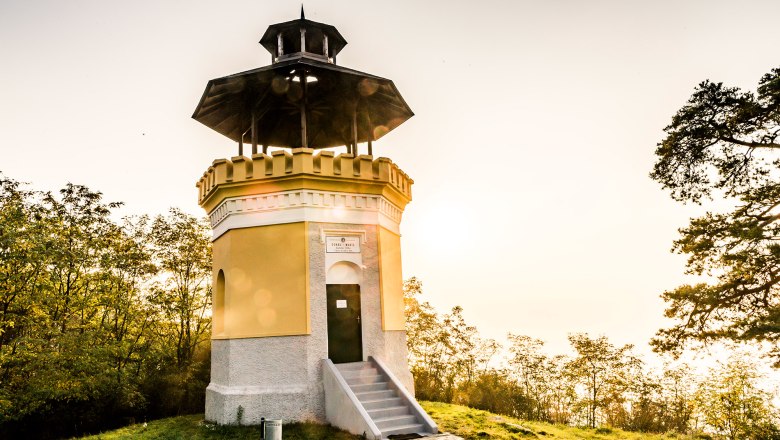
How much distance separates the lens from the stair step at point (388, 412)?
28.7ft

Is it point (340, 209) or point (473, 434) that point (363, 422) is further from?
point (340, 209)

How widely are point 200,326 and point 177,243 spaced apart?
3.16 metres

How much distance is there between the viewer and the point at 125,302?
49.6 ft

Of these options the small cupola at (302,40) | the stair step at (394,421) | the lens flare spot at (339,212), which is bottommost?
the stair step at (394,421)

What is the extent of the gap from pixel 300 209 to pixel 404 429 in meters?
4.86

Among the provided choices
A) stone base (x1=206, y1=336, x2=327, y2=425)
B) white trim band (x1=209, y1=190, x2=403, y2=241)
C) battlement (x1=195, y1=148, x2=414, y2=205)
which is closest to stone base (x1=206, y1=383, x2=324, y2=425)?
stone base (x1=206, y1=336, x2=327, y2=425)

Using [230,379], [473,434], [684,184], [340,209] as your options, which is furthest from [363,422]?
[684,184]

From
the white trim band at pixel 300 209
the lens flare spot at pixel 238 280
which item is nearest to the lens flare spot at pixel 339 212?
the white trim band at pixel 300 209

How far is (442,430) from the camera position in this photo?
917 cm

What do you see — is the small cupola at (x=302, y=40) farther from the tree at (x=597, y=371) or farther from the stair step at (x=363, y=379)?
the tree at (x=597, y=371)

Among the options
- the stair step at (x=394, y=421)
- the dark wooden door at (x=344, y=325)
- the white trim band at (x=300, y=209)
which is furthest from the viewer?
the white trim band at (x=300, y=209)

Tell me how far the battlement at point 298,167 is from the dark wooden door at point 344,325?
97.4 inches

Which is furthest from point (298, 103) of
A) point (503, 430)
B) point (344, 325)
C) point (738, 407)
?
point (738, 407)

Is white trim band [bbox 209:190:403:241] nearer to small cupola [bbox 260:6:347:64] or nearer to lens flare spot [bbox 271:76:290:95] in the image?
lens flare spot [bbox 271:76:290:95]
